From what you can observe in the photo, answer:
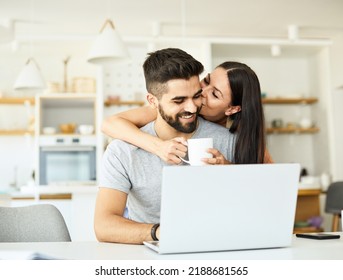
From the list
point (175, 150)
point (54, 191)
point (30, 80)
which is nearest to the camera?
point (175, 150)

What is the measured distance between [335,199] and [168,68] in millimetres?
3283

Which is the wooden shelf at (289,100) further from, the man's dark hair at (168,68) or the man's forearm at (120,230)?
the man's forearm at (120,230)

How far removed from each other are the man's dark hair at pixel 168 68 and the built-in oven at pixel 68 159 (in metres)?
4.81

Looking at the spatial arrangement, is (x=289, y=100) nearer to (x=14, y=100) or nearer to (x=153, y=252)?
(x=14, y=100)

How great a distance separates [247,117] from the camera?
205 cm

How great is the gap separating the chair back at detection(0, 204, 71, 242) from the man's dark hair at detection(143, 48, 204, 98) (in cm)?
63

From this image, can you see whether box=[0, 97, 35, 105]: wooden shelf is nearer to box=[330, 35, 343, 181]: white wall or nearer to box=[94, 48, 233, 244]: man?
box=[330, 35, 343, 181]: white wall

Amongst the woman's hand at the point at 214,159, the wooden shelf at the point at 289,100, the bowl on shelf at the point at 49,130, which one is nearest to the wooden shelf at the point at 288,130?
the wooden shelf at the point at 289,100

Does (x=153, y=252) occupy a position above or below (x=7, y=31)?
below

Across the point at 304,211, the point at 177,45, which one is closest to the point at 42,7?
the point at 177,45

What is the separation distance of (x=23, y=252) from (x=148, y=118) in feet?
3.49

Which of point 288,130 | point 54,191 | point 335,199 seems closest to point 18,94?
point 54,191

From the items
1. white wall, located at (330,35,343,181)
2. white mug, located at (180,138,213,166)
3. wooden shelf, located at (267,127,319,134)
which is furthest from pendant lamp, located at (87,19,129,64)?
white wall, located at (330,35,343,181)

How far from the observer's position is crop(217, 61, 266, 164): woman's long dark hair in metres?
2.02
